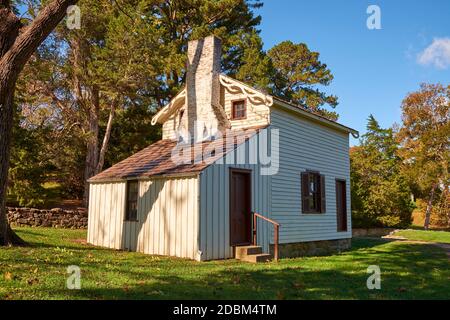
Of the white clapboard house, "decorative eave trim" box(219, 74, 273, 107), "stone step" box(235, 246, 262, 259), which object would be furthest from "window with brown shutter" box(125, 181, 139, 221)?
"decorative eave trim" box(219, 74, 273, 107)

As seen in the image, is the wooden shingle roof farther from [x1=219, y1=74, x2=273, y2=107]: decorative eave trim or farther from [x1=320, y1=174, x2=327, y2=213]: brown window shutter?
[x1=320, y1=174, x2=327, y2=213]: brown window shutter

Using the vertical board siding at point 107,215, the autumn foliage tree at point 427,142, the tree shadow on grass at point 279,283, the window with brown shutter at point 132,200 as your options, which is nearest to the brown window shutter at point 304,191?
the tree shadow on grass at point 279,283

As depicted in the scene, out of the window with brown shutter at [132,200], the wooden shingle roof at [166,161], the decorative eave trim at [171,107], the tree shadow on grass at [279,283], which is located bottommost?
the tree shadow on grass at [279,283]

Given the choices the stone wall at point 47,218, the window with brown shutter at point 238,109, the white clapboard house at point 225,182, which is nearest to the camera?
the white clapboard house at point 225,182

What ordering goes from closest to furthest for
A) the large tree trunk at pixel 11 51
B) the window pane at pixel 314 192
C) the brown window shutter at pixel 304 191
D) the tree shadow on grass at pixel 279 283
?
the tree shadow on grass at pixel 279 283, the large tree trunk at pixel 11 51, the brown window shutter at pixel 304 191, the window pane at pixel 314 192

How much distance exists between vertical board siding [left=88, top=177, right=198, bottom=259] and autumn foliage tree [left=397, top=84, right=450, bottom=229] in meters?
30.5

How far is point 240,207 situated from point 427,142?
3060 cm

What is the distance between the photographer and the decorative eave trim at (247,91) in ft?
45.6

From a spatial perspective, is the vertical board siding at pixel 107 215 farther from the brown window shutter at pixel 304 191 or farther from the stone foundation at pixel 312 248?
the brown window shutter at pixel 304 191

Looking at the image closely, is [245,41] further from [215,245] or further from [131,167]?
[215,245]

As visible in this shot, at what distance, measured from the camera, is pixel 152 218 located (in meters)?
12.9

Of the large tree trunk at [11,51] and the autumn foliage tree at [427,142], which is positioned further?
the autumn foliage tree at [427,142]

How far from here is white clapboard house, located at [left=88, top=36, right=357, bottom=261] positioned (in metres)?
11.9

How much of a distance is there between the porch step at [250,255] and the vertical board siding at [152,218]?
148cm
